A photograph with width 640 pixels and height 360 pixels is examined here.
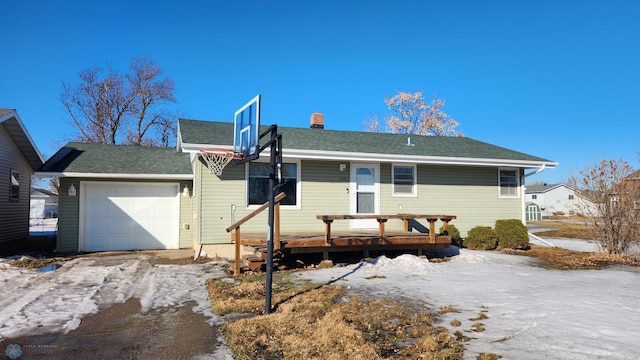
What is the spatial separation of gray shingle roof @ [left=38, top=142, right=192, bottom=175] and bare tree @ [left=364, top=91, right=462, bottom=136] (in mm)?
23113

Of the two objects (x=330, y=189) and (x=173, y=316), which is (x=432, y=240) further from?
(x=173, y=316)

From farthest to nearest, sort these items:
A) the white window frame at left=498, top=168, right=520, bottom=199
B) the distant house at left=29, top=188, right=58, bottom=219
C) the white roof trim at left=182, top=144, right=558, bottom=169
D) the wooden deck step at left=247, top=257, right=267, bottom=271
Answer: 1. the distant house at left=29, top=188, right=58, bottom=219
2. the white window frame at left=498, top=168, right=520, bottom=199
3. the white roof trim at left=182, top=144, right=558, bottom=169
4. the wooden deck step at left=247, top=257, right=267, bottom=271

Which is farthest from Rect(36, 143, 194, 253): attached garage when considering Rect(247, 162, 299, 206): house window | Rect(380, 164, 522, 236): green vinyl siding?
Rect(380, 164, 522, 236): green vinyl siding

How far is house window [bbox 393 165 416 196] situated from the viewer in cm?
1252

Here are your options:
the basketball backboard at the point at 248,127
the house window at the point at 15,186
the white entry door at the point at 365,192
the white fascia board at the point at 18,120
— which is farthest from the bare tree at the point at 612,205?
the house window at the point at 15,186

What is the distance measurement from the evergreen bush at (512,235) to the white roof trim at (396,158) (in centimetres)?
203

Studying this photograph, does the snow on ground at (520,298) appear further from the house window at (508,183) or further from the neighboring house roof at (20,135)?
the neighboring house roof at (20,135)

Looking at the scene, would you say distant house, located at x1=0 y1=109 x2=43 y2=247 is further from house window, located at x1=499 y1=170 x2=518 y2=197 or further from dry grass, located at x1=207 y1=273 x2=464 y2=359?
house window, located at x1=499 y1=170 x2=518 y2=197

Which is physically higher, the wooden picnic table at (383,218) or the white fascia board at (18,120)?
the white fascia board at (18,120)

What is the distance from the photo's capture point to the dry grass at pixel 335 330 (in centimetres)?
409

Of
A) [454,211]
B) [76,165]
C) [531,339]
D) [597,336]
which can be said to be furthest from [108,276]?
[454,211]

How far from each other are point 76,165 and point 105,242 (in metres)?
2.55

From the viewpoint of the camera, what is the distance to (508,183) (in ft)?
45.5

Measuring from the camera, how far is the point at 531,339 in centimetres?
426
